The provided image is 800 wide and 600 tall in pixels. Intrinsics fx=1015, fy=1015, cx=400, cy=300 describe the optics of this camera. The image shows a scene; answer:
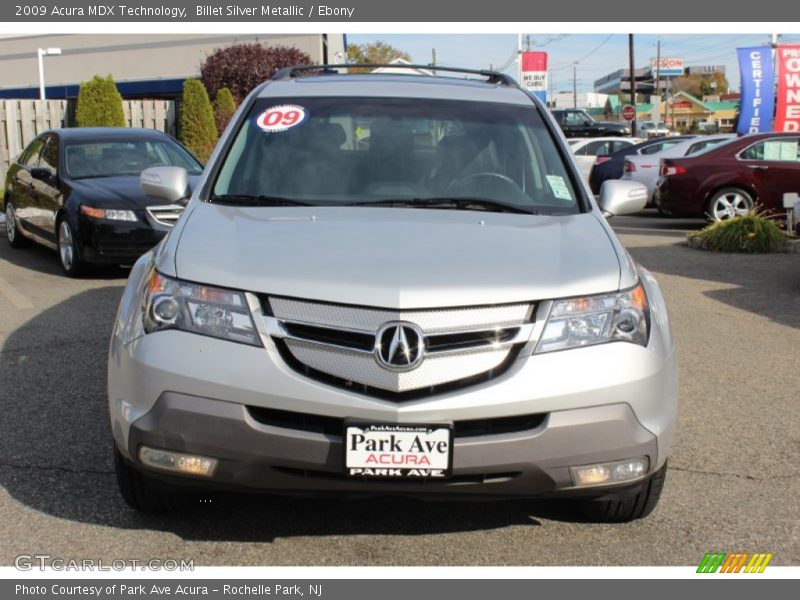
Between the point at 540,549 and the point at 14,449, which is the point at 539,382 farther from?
the point at 14,449

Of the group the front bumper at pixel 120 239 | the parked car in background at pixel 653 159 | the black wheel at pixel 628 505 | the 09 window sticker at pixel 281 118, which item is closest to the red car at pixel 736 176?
the parked car in background at pixel 653 159

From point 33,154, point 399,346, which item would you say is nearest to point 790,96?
point 33,154

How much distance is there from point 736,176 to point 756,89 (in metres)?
6.90

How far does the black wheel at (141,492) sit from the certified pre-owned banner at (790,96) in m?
18.3

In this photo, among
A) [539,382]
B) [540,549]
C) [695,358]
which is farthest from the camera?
[695,358]

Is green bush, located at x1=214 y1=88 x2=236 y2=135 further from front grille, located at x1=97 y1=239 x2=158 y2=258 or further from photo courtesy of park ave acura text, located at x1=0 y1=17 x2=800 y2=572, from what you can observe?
photo courtesy of park ave acura text, located at x1=0 y1=17 x2=800 y2=572

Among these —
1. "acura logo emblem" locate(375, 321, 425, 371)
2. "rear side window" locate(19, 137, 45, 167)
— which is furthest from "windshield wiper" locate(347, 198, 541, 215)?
"rear side window" locate(19, 137, 45, 167)

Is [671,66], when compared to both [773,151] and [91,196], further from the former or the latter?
[91,196]

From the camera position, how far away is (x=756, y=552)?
12.5 ft

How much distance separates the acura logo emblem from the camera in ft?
10.7

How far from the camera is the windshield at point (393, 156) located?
4.46 m

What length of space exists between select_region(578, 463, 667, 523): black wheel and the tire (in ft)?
38.2

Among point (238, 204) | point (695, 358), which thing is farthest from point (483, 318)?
point (695, 358)

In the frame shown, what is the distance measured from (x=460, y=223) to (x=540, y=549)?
1294 mm
